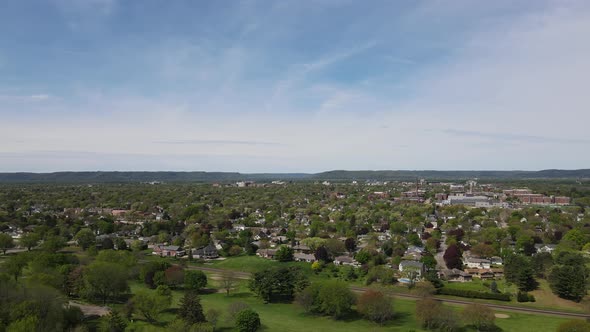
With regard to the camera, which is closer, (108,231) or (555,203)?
(108,231)

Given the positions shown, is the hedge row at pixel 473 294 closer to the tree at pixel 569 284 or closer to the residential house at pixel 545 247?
the tree at pixel 569 284

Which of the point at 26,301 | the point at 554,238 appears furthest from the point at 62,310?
the point at 554,238

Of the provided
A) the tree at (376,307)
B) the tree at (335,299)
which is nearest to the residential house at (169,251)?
the tree at (335,299)

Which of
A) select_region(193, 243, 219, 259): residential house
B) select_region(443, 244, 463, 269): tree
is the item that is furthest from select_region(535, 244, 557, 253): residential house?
select_region(193, 243, 219, 259): residential house

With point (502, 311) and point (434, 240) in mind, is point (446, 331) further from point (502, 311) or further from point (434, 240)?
point (434, 240)

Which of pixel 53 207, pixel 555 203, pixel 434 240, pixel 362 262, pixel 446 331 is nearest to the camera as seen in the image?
pixel 446 331

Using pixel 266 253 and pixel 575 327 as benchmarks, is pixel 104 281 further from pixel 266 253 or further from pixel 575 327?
pixel 575 327
